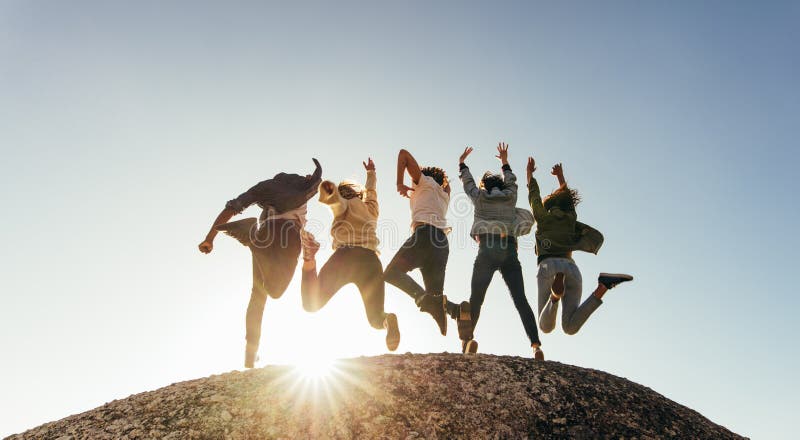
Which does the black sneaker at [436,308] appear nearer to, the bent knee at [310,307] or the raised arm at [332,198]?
the bent knee at [310,307]

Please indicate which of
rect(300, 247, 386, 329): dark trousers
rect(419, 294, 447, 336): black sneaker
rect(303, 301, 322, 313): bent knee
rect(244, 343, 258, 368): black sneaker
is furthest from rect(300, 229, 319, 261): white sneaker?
rect(419, 294, 447, 336): black sneaker

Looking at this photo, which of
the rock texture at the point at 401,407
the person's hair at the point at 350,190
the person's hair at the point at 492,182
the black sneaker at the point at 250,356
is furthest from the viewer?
the person's hair at the point at 492,182

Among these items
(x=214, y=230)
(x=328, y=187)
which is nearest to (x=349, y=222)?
(x=328, y=187)

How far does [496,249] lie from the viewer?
7.09 m

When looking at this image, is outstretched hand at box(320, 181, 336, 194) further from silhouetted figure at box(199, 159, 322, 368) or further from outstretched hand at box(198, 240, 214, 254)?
outstretched hand at box(198, 240, 214, 254)

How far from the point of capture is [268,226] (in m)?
6.50

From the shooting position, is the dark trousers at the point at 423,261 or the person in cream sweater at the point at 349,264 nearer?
the person in cream sweater at the point at 349,264

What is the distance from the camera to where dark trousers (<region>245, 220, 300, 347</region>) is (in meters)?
6.34

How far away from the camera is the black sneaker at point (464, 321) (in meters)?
6.54

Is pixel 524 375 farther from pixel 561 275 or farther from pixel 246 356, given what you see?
pixel 246 356

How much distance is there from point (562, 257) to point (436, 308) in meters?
2.11

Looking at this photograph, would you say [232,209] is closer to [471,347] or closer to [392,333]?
[392,333]

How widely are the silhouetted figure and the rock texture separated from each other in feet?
2.65

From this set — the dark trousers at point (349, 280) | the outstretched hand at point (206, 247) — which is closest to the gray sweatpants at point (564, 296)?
the dark trousers at point (349, 280)
